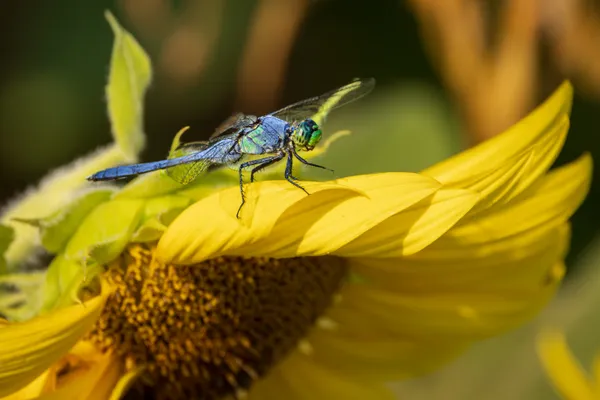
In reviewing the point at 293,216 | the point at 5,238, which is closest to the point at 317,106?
the point at 293,216

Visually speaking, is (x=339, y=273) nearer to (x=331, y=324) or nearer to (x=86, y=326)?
(x=331, y=324)

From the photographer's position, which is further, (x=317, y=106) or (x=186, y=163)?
(x=317, y=106)

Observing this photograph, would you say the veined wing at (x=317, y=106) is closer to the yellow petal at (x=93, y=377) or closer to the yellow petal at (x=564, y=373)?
the yellow petal at (x=93, y=377)

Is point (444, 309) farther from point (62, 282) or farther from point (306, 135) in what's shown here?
point (62, 282)

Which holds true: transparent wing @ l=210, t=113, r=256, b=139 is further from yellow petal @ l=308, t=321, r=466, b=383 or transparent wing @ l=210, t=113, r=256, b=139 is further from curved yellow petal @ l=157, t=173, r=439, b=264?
yellow petal @ l=308, t=321, r=466, b=383

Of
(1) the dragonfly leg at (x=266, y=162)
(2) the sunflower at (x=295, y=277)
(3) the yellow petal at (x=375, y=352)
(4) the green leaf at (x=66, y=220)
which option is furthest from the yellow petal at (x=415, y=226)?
(3) the yellow petal at (x=375, y=352)

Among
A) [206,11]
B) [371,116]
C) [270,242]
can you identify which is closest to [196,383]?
[270,242]
